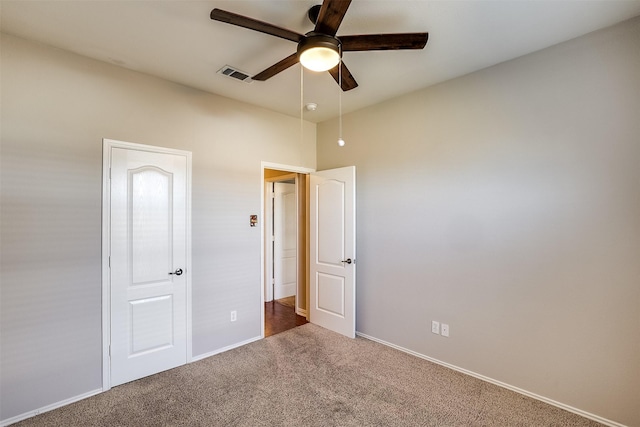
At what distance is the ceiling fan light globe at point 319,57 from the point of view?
5.37 feet

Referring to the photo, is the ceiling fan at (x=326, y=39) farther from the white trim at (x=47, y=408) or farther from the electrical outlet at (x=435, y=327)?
the white trim at (x=47, y=408)

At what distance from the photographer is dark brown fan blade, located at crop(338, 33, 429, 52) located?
1622 mm

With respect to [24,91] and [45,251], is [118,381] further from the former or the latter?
[24,91]

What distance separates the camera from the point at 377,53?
2.42 metres

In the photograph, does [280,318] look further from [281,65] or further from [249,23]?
[249,23]

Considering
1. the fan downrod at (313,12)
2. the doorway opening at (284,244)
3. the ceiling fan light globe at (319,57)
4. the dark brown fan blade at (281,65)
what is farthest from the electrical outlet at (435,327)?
the fan downrod at (313,12)

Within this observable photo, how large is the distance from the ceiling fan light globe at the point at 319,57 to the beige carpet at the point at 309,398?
2.45 metres

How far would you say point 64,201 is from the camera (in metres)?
2.34

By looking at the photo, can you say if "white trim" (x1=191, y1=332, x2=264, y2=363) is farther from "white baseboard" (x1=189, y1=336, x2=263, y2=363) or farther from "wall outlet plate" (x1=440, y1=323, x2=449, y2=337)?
"wall outlet plate" (x1=440, y1=323, x2=449, y2=337)

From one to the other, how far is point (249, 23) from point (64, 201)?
208cm

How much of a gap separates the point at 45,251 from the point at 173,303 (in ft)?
3.67

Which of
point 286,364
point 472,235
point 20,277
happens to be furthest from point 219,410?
point 472,235

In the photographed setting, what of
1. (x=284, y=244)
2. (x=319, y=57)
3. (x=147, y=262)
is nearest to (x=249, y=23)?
Result: (x=319, y=57)

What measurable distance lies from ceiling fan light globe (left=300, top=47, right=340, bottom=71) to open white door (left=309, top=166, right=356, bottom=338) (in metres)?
1.90
